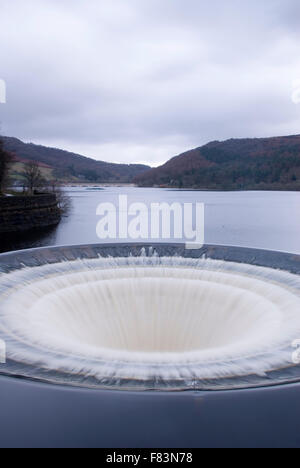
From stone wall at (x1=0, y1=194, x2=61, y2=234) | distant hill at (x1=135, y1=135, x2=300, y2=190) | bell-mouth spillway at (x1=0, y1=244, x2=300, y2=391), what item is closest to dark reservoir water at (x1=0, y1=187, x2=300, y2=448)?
bell-mouth spillway at (x1=0, y1=244, x2=300, y2=391)

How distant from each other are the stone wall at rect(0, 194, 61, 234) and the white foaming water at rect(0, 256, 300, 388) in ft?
58.9

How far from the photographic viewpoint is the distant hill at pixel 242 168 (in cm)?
7138

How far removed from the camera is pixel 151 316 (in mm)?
7191

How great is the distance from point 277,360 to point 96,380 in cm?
193

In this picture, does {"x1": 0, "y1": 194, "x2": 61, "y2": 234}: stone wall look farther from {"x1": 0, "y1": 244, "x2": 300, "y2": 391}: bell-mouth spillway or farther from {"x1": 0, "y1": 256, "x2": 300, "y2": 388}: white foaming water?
{"x1": 0, "y1": 256, "x2": 300, "y2": 388}: white foaming water

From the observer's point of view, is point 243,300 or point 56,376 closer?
point 56,376

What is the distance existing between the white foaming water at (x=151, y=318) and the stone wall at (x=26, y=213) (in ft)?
58.9

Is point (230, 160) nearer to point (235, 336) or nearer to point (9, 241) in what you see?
point (9, 241)

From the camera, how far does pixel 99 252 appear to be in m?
9.97

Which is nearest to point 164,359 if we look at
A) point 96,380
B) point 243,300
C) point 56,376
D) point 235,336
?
point 96,380

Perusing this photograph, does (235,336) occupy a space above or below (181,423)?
below

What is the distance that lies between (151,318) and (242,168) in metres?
73.2

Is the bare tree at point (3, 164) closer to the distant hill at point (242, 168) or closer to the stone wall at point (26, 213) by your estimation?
the stone wall at point (26, 213)

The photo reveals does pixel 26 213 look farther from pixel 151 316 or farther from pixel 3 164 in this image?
pixel 151 316
